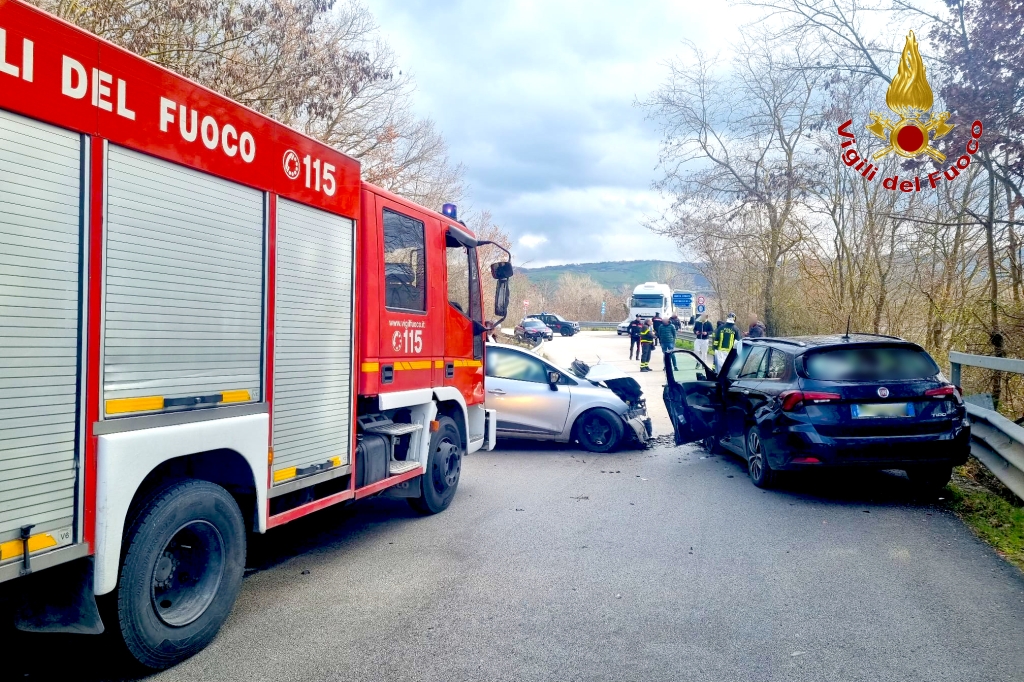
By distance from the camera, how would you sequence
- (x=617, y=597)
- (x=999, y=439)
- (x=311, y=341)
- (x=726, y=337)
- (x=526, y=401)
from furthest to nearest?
(x=726, y=337) < (x=526, y=401) < (x=999, y=439) < (x=311, y=341) < (x=617, y=597)

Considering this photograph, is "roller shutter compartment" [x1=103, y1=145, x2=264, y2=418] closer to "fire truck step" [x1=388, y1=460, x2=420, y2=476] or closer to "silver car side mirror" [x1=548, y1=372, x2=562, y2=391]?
"fire truck step" [x1=388, y1=460, x2=420, y2=476]

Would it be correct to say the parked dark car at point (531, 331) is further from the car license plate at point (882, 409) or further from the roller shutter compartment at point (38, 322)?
the roller shutter compartment at point (38, 322)

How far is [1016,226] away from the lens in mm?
10258

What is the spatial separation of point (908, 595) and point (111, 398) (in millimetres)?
4554

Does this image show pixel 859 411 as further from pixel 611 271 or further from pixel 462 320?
pixel 611 271

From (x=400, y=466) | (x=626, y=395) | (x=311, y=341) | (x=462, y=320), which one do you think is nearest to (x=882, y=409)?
(x=462, y=320)

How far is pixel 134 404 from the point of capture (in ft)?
11.0

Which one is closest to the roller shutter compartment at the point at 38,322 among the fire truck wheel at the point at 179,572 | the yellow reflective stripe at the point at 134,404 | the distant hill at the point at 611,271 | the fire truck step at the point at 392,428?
the yellow reflective stripe at the point at 134,404

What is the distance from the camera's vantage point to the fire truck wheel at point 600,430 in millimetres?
10547

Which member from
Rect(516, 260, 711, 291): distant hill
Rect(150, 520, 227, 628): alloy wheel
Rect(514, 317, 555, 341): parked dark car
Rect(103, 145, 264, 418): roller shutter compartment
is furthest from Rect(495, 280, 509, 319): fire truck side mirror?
Rect(516, 260, 711, 291): distant hill

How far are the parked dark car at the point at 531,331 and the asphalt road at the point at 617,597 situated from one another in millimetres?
33046

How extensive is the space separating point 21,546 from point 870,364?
690 centimetres

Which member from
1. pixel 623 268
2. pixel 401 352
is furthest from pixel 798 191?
pixel 623 268

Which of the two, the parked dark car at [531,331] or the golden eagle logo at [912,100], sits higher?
the golden eagle logo at [912,100]
